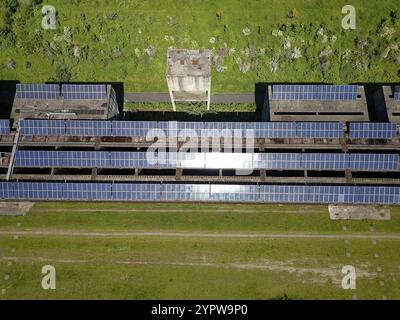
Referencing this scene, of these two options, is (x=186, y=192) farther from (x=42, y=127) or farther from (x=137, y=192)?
(x=42, y=127)

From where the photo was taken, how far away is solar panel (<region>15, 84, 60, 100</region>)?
3036 inches

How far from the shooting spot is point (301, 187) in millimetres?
68125

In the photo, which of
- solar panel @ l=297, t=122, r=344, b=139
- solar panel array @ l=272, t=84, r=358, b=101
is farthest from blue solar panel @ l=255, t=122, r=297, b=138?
solar panel array @ l=272, t=84, r=358, b=101

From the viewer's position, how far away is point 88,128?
7325 cm

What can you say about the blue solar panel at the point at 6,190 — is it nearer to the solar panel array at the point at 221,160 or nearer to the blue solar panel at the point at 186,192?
the solar panel array at the point at 221,160

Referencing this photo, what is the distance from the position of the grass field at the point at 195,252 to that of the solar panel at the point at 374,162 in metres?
7.06

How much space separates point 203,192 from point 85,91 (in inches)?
1072

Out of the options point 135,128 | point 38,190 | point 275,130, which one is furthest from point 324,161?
point 38,190

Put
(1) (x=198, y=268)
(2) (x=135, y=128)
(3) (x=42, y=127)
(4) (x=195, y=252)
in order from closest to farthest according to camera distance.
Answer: (1) (x=198, y=268) → (4) (x=195, y=252) → (2) (x=135, y=128) → (3) (x=42, y=127)

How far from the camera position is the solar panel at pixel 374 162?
230 ft

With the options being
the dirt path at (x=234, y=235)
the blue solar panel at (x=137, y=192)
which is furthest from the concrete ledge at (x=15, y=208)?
the blue solar panel at (x=137, y=192)
